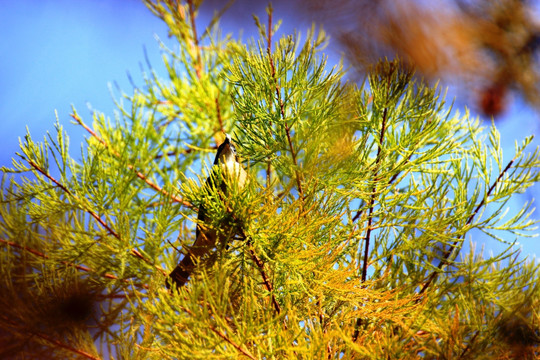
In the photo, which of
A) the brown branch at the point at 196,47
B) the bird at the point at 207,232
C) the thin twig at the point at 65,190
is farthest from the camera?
the brown branch at the point at 196,47

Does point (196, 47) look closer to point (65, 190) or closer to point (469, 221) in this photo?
point (65, 190)

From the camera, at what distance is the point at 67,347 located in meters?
0.86

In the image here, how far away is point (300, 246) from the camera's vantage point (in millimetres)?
740

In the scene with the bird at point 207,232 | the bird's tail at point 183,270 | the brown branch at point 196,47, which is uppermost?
the brown branch at point 196,47

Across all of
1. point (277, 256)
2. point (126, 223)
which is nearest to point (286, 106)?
point (277, 256)

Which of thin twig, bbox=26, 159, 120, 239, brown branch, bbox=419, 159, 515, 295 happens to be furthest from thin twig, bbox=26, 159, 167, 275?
brown branch, bbox=419, 159, 515, 295

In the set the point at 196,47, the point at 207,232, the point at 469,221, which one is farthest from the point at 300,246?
the point at 196,47

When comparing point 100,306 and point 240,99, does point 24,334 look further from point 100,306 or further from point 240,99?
point 240,99

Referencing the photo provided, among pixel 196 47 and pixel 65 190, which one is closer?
pixel 65 190

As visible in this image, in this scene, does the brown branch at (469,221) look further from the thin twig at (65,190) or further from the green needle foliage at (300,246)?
the thin twig at (65,190)

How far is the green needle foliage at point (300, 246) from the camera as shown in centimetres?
70

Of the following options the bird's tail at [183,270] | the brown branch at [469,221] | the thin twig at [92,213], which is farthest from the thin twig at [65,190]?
the brown branch at [469,221]

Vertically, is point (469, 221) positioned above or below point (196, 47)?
below

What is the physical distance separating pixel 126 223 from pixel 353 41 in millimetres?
743
